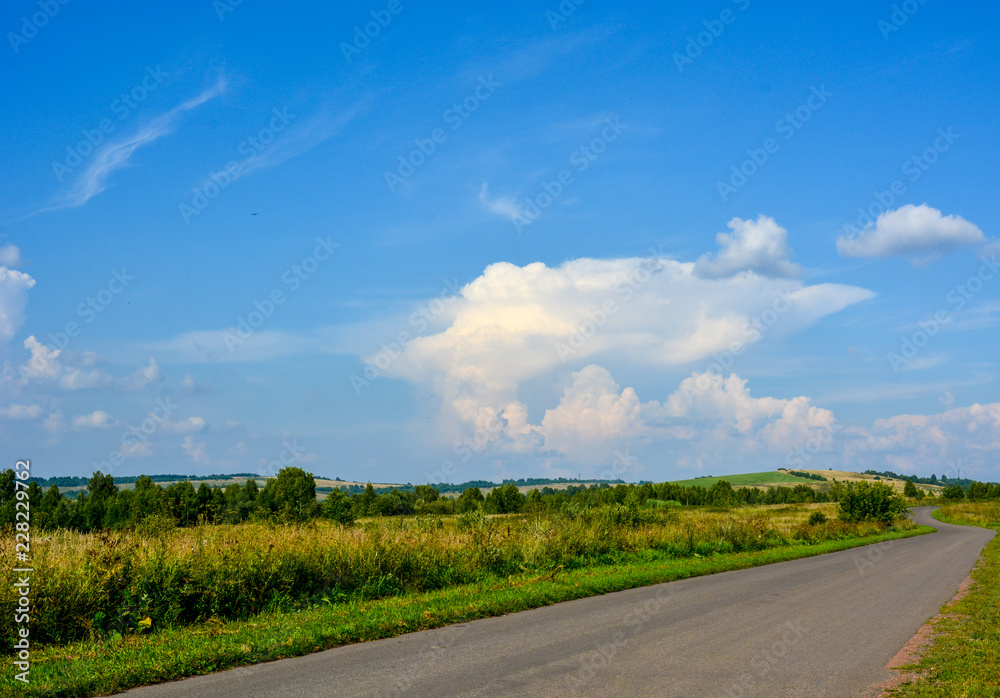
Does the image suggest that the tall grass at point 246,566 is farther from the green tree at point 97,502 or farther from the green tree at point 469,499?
the green tree at point 469,499

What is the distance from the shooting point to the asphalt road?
7770 millimetres

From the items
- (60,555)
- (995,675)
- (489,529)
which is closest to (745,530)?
(489,529)

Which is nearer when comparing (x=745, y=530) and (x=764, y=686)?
(x=764, y=686)

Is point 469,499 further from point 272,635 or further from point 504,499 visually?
point 272,635

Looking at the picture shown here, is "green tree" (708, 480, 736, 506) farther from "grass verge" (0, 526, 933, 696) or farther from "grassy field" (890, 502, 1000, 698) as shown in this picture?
"grass verge" (0, 526, 933, 696)

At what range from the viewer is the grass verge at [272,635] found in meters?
7.84

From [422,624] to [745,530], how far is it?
72.3ft

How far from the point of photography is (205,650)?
8938 millimetres

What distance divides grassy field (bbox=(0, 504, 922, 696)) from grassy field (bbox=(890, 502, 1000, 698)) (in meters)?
6.86

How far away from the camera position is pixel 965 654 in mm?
9797

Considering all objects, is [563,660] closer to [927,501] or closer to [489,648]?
[489,648]

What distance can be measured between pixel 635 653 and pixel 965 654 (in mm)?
4932

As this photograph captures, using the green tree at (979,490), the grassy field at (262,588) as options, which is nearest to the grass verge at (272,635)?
the grassy field at (262,588)

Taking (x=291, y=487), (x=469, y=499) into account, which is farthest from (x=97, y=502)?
(x=469, y=499)
